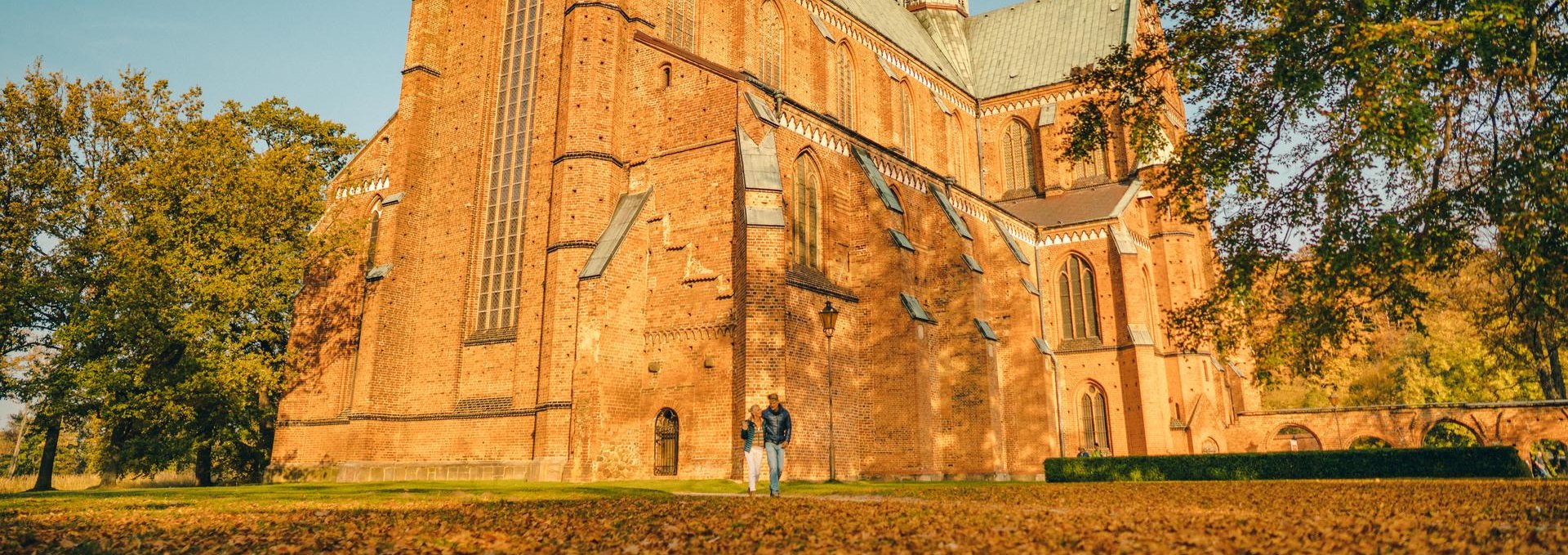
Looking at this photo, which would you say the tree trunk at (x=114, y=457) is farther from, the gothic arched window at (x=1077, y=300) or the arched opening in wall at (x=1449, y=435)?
the arched opening in wall at (x=1449, y=435)

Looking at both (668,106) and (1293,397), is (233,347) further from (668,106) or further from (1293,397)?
(1293,397)

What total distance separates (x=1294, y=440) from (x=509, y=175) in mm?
27554

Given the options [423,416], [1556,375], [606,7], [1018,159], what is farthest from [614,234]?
[1556,375]

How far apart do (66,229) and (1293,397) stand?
151 ft

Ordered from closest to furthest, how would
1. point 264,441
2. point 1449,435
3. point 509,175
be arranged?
point 509,175, point 264,441, point 1449,435

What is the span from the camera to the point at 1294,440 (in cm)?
3186

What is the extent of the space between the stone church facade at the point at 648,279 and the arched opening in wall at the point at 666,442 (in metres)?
0.05

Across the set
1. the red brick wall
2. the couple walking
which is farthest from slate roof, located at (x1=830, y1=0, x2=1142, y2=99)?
the couple walking

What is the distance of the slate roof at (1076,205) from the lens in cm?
3209

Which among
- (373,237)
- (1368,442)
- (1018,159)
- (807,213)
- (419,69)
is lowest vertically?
(1368,442)

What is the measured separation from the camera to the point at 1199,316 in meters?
13.0

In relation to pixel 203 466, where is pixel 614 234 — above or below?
above

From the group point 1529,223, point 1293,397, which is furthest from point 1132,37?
point 1529,223

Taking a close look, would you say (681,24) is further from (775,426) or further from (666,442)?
(775,426)
